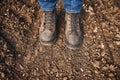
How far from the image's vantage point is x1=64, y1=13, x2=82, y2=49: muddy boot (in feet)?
5.98

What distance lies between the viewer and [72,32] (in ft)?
6.00

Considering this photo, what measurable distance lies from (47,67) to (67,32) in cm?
33

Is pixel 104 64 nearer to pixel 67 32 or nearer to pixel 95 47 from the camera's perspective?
pixel 95 47

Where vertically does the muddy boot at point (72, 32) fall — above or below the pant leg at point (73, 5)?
below

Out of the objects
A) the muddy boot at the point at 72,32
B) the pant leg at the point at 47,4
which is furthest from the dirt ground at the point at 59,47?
the pant leg at the point at 47,4

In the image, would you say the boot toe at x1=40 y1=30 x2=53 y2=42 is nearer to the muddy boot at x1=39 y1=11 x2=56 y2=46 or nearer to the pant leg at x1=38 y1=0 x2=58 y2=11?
the muddy boot at x1=39 y1=11 x2=56 y2=46

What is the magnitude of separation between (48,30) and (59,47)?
0.56 ft

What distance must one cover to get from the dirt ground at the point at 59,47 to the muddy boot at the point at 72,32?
0.06m

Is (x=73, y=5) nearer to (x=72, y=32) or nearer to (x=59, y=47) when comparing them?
(x=72, y=32)

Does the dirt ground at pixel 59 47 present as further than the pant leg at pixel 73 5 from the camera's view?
Yes


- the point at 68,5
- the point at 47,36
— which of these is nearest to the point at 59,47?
the point at 47,36

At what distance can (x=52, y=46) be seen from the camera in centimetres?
190

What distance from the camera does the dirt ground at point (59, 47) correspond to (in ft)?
5.82

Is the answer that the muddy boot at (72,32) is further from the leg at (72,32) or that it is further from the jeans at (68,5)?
the jeans at (68,5)
